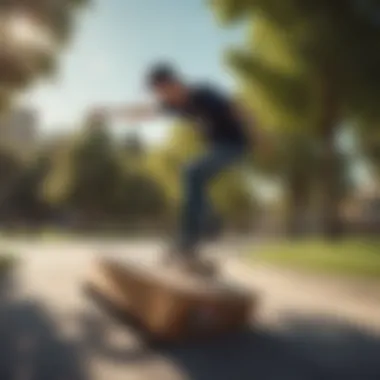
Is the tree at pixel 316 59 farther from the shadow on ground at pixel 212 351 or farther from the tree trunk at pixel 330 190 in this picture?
the shadow on ground at pixel 212 351

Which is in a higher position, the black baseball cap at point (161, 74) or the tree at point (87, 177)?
Answer: the black baseball cap at point (161, 74)

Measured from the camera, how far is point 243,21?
3117 mm

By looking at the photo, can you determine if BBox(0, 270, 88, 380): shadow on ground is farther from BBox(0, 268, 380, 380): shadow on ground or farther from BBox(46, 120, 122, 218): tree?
BBox(46, 120, 122, 218): tree

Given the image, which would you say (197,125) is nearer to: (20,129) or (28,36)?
(20,129)

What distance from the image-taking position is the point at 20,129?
288 cm

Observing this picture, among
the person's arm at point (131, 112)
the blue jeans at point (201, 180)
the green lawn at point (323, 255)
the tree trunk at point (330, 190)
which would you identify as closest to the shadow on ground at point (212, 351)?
the green lawn at point (323, 255)

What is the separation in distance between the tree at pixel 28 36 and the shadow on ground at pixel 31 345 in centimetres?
109

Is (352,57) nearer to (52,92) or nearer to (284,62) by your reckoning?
(284,62)

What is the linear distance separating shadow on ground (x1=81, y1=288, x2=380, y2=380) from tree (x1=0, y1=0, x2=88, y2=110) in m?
1.48

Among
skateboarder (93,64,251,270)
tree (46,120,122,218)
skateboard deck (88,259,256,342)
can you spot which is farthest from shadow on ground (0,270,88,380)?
skateboarder (93,64,251,270)

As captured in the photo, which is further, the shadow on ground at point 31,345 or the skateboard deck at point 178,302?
the skateboard deck at point 178,302

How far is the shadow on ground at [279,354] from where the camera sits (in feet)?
7.48

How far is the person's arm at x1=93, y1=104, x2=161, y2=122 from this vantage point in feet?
8.84

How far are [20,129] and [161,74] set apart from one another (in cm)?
79
